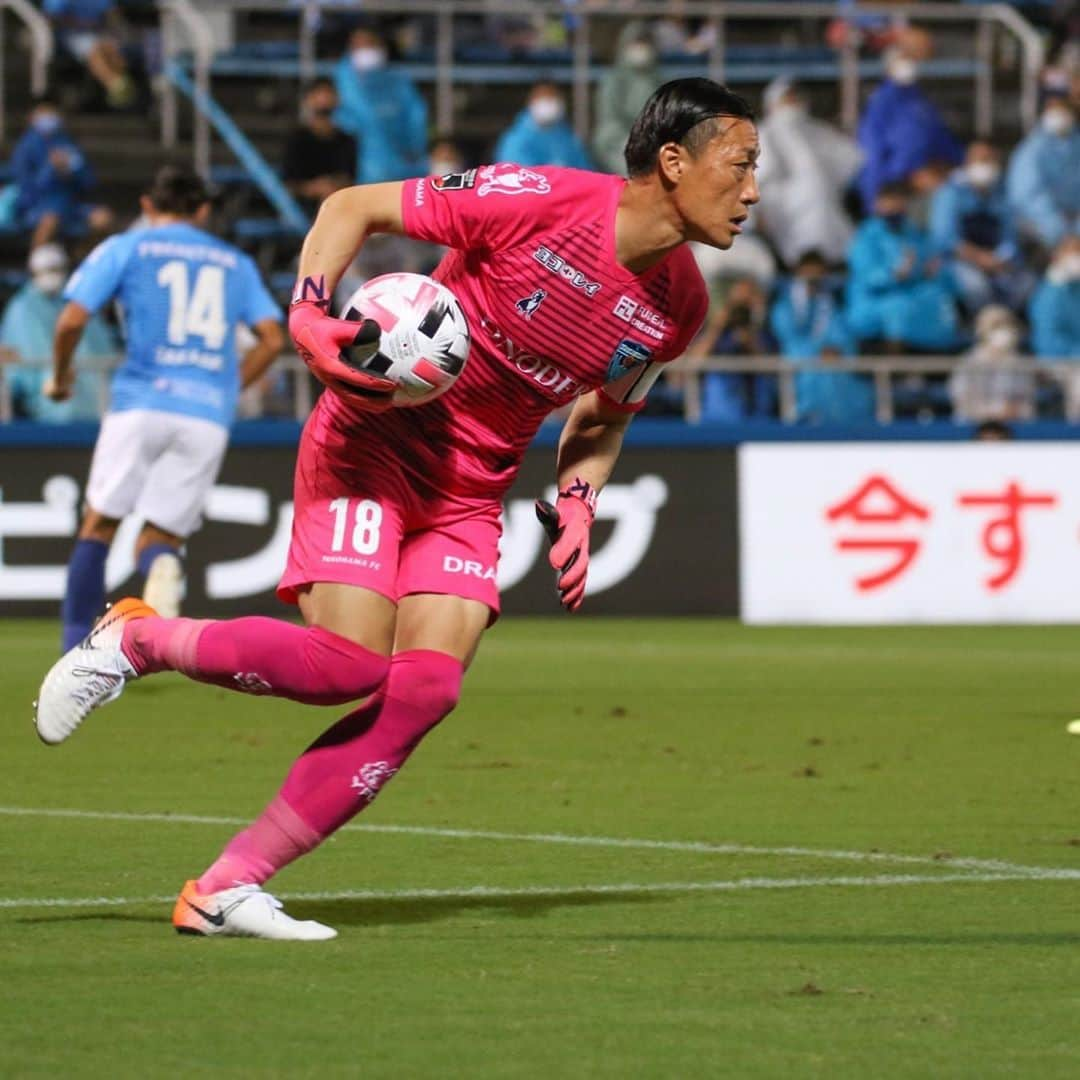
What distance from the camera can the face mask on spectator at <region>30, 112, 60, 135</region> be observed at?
65.4 feet

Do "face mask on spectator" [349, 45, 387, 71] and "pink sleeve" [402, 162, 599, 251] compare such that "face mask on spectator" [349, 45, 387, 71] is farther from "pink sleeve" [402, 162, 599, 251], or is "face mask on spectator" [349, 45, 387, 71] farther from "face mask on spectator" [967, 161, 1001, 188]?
"pink sleeve" [402, 162, 599, 251]

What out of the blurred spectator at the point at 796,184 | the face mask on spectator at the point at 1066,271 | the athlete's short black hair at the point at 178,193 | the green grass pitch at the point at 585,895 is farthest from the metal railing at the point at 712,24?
the green grass pitch at the point at 585,895

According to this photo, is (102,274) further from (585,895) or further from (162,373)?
(585,895)

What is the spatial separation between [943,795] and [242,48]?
15.9 meters

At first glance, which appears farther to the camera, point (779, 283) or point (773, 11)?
point (773, 11)

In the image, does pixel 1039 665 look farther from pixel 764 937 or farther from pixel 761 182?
pixel 764 937

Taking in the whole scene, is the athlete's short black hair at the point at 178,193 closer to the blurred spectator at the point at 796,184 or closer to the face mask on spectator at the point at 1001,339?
the face mask on spectator at the point at 1001,339

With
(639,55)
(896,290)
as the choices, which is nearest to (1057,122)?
(896,290)

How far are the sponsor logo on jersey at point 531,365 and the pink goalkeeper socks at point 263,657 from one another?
827mm

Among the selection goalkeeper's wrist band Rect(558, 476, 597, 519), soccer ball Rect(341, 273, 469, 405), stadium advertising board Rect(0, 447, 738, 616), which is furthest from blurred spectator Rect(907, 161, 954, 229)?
soccer ball Rect(341, 273, 469, 405)

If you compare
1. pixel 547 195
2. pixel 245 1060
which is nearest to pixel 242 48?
pixel 547 195

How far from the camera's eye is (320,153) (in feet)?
66.0

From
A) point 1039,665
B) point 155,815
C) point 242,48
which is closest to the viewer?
point 155,815

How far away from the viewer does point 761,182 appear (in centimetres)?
2080
